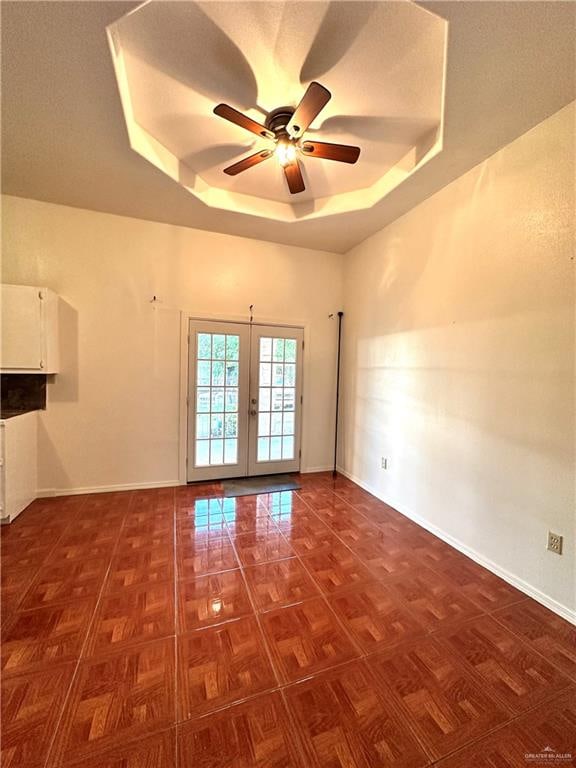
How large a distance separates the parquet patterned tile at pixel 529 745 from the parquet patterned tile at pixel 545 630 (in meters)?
0.28

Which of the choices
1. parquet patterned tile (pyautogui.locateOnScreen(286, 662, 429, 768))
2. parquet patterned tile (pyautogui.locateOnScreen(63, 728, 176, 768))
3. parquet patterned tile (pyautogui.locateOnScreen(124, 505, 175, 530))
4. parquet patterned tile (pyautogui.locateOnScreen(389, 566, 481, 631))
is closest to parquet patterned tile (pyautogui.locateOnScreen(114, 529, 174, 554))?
parquet patterned tile (pyautogui.locateOnScreen(124, 505, 175, 530))

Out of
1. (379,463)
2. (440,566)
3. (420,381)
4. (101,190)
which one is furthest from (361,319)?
(101,190)

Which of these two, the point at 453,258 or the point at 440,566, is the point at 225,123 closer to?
the point at 453,258

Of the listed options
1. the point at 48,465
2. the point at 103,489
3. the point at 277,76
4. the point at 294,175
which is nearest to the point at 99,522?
the point at 103,489

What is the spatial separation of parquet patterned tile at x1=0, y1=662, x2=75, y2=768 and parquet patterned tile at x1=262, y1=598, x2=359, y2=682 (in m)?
0.89

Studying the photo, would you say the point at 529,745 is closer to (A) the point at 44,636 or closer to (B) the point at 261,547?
(B) the point at 261,547

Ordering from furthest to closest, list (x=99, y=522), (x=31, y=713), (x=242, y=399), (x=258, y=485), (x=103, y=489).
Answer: (x=242, y=399) < (x=258, y=485) < (x=103, y=489) < (x=99, y=522) < (x=31, y=713)

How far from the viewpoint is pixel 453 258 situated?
8.25 feet

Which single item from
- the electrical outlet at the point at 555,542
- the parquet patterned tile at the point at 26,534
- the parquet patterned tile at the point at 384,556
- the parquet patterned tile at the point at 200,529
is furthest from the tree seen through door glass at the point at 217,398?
the electrical outlet at the point at 555,542

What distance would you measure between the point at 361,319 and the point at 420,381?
4.04 feet

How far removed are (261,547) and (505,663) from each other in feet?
5.08

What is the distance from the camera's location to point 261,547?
238cm

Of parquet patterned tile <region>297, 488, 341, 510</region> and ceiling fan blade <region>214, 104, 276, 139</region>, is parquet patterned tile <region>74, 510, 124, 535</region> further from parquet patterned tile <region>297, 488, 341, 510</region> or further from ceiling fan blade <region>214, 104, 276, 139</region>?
ceiling fan blade <region>214, 104, 276, 139</region>

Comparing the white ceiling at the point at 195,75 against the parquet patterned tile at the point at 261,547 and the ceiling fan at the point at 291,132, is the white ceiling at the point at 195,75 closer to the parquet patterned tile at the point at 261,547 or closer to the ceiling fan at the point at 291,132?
the ceiling fan at the point at 291,132
